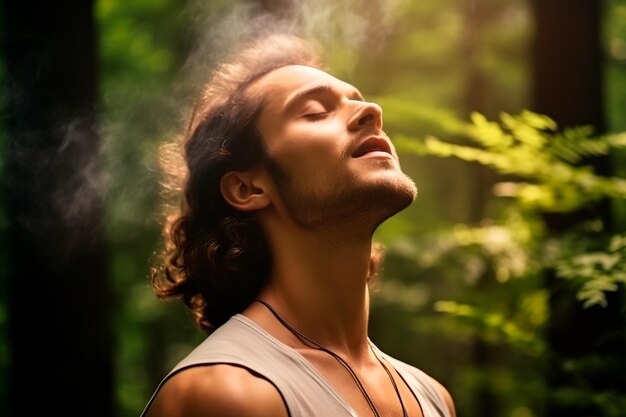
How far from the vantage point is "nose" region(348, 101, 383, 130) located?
8.46ft

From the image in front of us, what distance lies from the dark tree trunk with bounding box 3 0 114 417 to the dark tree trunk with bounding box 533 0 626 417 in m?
2.42

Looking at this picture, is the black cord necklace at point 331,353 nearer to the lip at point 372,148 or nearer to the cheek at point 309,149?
the cheek at point 309,149

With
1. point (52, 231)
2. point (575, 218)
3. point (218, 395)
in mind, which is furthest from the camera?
point (575, 218)

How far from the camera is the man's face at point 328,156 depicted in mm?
2449

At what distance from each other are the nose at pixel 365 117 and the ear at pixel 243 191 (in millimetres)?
415

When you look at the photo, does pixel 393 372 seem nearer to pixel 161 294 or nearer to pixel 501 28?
pixel 161 294

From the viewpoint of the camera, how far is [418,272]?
6.70 meters

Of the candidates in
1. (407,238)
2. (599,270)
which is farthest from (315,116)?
(407,238)

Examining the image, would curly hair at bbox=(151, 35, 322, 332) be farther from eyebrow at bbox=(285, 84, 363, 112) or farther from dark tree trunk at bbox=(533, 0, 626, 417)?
dark tree trunk at bbox=(533, 0, 626, 417)

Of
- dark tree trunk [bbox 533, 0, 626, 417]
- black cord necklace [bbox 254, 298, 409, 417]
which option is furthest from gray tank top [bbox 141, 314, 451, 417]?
dark tree trunk [bbox 533, 0, 626, 417]

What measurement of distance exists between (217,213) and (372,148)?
0.67 meters

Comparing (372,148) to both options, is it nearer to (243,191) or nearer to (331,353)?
(243,191)

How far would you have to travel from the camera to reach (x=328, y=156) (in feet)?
8.17

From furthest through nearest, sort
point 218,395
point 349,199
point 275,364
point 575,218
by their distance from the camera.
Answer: point 575,218, point 349,199, point 275,364, point 218,395
